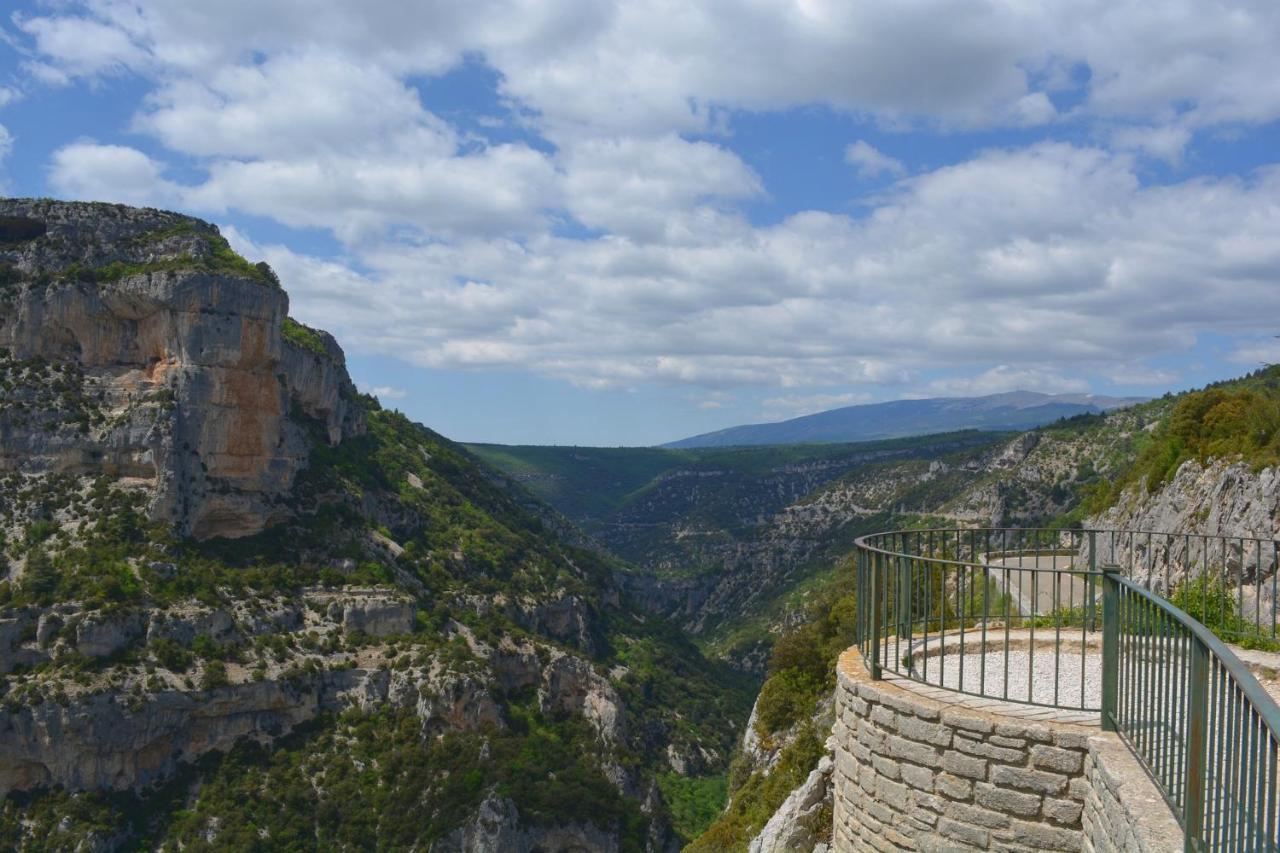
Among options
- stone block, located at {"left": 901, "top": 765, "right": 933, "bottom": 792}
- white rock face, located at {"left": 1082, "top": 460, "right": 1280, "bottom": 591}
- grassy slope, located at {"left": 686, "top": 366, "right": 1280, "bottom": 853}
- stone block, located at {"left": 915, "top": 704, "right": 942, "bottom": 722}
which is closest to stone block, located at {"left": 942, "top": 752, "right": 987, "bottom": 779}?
stone block, located at {"left": 901, "top": 765, "right": 933, "bottom": 792}

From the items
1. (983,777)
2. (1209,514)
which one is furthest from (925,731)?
(1209,514)

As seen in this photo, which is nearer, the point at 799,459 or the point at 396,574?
the point at 396,574

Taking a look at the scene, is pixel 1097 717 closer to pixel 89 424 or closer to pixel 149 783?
pixel 149 783

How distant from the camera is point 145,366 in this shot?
59688mm

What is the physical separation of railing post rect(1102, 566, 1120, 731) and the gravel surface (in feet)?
1.85

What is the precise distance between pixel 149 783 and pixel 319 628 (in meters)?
12.2

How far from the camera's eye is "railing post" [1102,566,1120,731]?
607 cm

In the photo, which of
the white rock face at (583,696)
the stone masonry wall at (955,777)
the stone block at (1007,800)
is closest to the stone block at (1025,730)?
the stone masonry wall at (955,777)

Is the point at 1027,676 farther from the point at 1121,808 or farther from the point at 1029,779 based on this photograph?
the point at 1121,808

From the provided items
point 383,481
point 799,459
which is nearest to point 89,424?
point 383,481

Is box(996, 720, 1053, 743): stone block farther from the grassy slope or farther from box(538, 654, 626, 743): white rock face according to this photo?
box(538, 654, 626, 743): white rock face

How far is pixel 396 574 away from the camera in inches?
2516

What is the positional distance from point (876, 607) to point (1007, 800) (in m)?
1.94

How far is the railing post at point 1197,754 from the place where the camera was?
4.39 m
